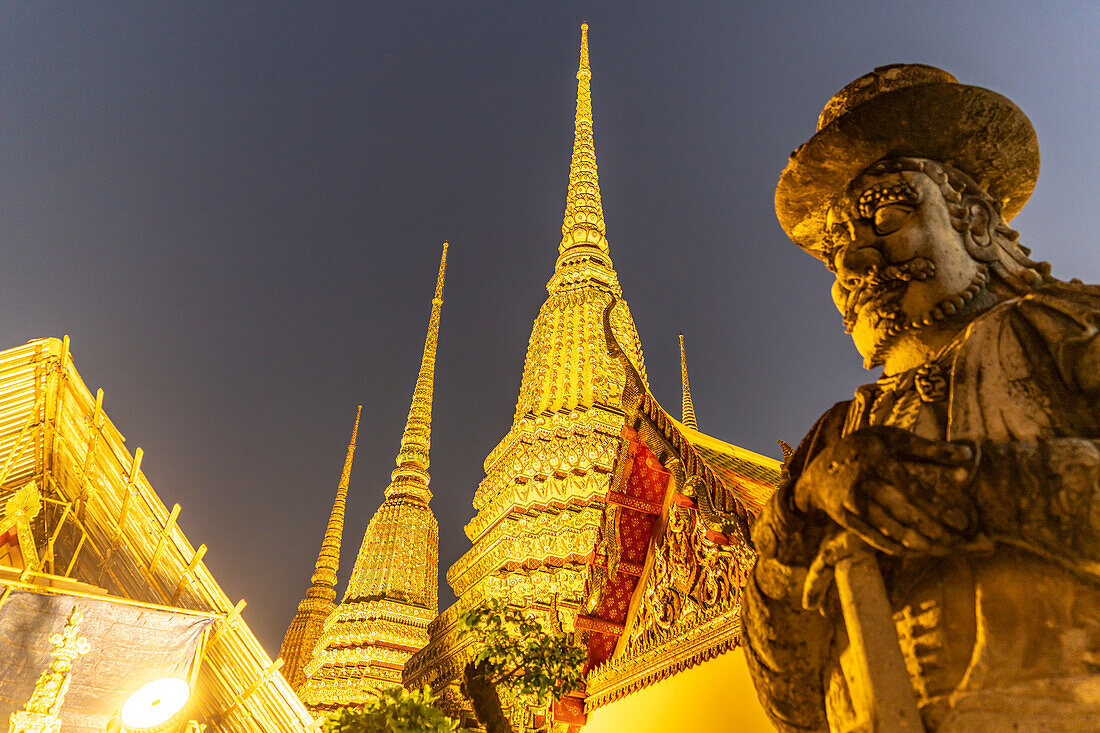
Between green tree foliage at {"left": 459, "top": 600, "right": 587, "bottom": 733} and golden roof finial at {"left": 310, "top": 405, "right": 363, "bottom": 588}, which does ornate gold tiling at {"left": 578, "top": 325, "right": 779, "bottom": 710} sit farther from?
golden roof finial at {"left": 310, "top": 405, "right": 363, "bottom": 588}

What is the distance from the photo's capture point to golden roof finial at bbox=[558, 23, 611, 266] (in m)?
16.0

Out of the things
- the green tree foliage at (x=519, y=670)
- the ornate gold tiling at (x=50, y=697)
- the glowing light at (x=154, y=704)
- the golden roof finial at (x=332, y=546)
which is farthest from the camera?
the golden roof finial at (x=332, y=546)

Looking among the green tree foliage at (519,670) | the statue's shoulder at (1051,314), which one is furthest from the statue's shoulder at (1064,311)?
the green tree foliage at (519,670)

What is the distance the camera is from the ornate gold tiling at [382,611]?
14.9 meters

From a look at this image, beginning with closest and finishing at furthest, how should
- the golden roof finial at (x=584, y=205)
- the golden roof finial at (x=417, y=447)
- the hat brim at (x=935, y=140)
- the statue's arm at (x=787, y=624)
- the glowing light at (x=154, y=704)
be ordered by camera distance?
the statue's arm at (x=787, y=624) < the hat brim at (x=935, y=140) < the glowing light at (x=154, y=704) < the golden roof finial at (x=584, y=205) < the golden roof finial at (x=417, y=447)

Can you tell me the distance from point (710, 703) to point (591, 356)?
938cm

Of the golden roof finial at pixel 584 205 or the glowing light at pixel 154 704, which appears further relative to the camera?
the golden roof finial at pixel 584 205

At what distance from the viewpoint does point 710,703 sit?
3.91 metres

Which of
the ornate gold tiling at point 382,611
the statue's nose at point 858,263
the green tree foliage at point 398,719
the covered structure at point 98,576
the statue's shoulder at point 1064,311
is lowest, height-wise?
the statue's shoulder at point 1064,311

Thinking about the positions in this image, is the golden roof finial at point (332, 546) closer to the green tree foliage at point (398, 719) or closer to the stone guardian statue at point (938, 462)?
the green tree foliage at point (398, 719)

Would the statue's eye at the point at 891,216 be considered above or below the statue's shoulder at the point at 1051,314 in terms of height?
above

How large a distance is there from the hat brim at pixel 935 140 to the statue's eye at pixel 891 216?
0.70 ft

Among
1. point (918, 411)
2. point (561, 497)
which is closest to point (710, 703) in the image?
point (918, 411)

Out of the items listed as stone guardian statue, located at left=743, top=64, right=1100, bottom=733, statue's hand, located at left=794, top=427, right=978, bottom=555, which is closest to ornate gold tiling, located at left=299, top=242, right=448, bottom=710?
stone guardian statue, located at left=743, top=64, right=1100, bottom=733
